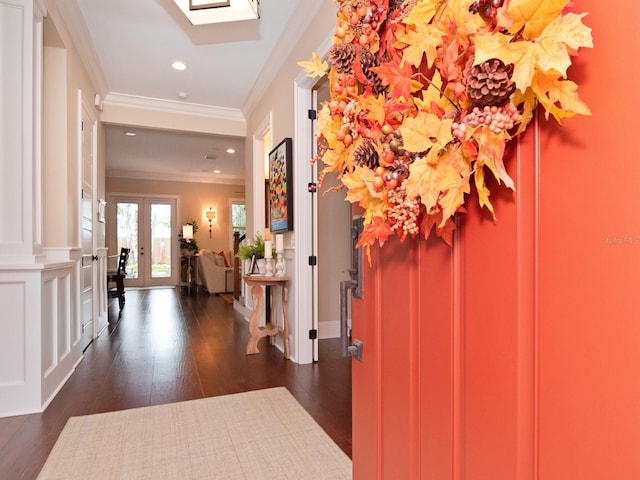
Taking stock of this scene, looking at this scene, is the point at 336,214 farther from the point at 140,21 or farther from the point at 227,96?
the point at 140,21

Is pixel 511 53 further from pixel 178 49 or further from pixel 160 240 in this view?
pixel 160 240

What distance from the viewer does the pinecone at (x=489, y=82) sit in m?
0.46

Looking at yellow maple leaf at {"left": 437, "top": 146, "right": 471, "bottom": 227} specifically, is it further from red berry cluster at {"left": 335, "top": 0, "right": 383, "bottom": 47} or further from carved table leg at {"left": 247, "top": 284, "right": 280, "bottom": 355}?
carved table leg at {"left": 247, "top": 284, "right": 280, "bottom": 355}

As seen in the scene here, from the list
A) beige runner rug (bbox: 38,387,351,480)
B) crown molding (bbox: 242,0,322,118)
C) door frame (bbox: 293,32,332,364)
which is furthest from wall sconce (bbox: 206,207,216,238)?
beige runner rug (bbox: 38,387,351,480)

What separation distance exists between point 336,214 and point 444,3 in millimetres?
3720

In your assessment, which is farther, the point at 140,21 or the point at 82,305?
the point at 82,305

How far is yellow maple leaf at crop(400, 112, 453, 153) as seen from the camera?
0.52 m

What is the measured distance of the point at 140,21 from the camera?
3.10 m

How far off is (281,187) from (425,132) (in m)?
3.10

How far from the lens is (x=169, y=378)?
279 centimetres

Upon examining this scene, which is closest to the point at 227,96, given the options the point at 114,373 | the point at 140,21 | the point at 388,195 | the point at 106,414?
the point at 140,21

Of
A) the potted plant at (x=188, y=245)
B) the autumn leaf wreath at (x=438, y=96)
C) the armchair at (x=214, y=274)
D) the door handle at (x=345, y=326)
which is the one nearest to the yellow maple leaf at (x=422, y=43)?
the autumn leaf wreath at (x=438, y=96)

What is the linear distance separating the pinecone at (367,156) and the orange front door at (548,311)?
0.59ft

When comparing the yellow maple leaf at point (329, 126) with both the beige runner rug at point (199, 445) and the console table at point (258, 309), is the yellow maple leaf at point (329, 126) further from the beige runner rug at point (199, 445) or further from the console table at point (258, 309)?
the console table at point (258, 309)
